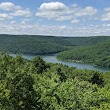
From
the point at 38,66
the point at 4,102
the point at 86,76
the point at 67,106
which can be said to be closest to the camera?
the point at 4,102

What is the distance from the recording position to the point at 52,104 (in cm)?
3284

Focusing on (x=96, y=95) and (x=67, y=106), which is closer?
(x=67, y=106)

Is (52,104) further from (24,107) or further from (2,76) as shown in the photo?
(2,76)

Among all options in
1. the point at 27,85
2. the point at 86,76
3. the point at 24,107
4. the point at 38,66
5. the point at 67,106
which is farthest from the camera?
the point at 86,76

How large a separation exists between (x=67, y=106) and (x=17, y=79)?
7.18 metres

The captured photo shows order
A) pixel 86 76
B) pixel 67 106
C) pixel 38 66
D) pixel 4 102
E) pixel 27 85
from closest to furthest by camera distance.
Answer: pixel 4 102
pixel 67 106
pixel 27 85
pixel 38 66
pixel 86 76

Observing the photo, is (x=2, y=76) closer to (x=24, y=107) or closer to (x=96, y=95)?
(x=24, y=107)

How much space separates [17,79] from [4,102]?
560 centimetres

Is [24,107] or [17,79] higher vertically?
[17,79]

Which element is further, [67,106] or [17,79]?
[17,79]

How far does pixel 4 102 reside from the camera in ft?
96.8

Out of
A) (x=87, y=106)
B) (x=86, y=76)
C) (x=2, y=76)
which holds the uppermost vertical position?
(x=2, y=76)

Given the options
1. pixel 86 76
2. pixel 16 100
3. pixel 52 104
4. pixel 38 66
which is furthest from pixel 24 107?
pixel 86 76

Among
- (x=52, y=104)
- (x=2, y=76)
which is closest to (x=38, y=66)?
(x=2, y=76)
